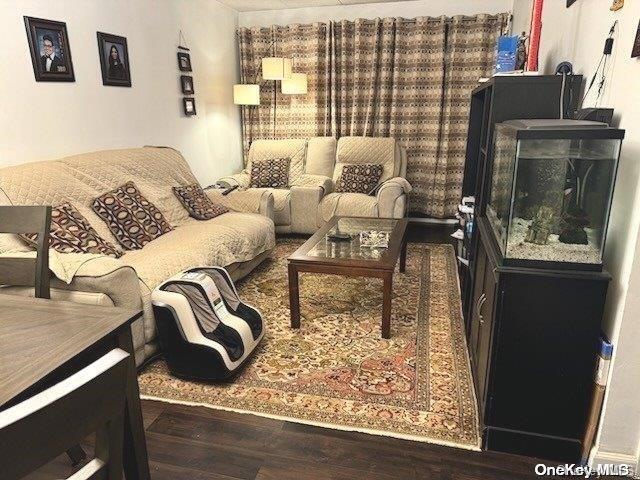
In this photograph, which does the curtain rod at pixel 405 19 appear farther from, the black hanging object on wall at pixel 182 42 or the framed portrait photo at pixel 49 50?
the framed portrait photo at pixel 49 50

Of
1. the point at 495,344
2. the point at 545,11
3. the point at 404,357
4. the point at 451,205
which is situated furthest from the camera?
the point at 451,205

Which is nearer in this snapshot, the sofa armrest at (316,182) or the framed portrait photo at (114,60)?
the framed portrait photo at (114,60)

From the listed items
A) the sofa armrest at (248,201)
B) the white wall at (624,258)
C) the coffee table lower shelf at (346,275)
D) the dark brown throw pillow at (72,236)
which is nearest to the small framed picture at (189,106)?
the sofa armrest at (248,201)

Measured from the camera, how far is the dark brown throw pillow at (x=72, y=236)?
7.60 feet

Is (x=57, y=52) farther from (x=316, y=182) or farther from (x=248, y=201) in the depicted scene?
(x=316, y=182)

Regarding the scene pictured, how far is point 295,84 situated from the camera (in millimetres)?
4852

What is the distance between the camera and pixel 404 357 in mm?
2379

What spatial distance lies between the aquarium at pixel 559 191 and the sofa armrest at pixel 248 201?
2.43 metres

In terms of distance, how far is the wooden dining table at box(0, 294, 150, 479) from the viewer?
959 mm

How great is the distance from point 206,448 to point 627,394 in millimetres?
1602

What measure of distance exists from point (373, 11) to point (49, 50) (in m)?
3.40

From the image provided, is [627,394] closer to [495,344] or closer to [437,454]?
[495,344]

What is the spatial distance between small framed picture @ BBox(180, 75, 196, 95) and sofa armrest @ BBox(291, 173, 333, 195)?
139 centimetres

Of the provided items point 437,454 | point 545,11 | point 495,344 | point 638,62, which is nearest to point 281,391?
point 437,454
